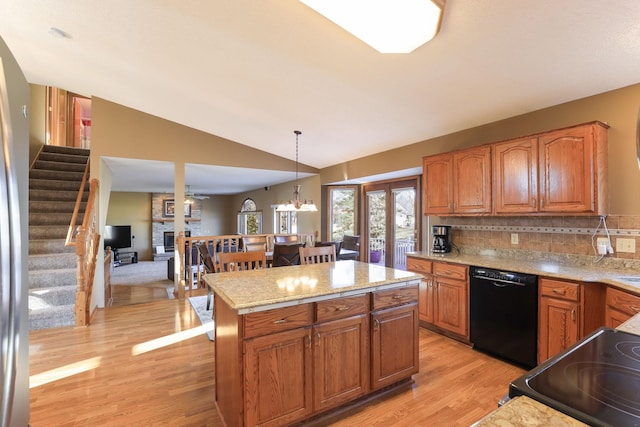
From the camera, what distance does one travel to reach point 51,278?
392 centimetres

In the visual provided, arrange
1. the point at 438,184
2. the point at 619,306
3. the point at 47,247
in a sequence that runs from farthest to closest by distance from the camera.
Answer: the point at 47,247 → the point at 438,184 → the point at 619,306

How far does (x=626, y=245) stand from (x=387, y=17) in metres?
2.70

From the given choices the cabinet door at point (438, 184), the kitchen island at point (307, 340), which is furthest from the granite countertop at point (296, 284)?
the cabinet door at point (438, 184)

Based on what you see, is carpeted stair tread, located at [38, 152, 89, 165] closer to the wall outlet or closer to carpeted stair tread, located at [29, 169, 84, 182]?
carpeted stair tread, located at [29, 169, 84, 182]

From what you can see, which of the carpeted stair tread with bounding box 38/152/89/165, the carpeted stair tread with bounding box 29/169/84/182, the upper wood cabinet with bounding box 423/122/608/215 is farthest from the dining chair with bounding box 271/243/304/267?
the carpeted stair tread with bounding box 38/152/89/165

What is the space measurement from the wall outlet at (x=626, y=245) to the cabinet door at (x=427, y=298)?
1560mm

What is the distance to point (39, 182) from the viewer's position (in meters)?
5.18

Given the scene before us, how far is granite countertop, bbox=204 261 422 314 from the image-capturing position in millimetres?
1687

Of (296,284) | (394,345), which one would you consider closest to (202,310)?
(296,284)

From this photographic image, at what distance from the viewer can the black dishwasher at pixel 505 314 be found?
8.29 ft

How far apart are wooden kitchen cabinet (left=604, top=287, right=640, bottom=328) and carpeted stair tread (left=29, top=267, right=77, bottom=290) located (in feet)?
18.5

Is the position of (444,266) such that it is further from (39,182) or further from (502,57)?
(39,182)

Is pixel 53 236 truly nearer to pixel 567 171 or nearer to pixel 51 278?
pixel 51 278

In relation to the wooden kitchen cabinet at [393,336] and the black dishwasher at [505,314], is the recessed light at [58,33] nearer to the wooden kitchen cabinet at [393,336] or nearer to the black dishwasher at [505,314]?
the wooden kitchen cabinet at [393,336]
